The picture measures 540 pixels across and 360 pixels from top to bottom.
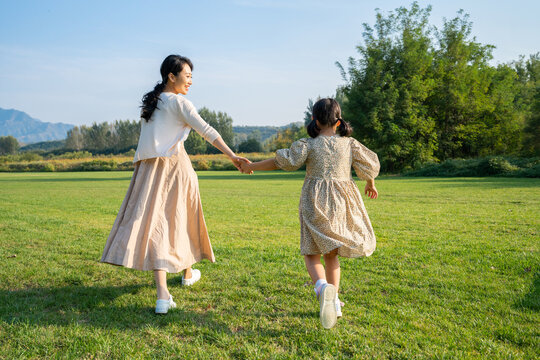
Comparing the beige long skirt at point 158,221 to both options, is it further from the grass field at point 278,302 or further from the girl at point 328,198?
the girl at point 328,198

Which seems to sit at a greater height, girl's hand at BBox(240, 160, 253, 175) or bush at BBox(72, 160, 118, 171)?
girl's hand at BBox(240, 160, 253, 175)

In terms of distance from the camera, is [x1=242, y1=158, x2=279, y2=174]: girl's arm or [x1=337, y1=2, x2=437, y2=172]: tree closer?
[x1=242, y1=158, x2=279, y2=174]: girl's arm

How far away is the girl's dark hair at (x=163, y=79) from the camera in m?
3.48

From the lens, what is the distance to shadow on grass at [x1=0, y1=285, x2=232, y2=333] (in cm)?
304

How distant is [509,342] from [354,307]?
3.70 ft

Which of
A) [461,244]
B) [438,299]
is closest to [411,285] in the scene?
[438,299]

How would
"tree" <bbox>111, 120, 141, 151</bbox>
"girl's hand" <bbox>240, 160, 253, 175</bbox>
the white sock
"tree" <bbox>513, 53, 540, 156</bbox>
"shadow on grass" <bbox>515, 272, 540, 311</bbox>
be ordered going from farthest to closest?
1. "tree" <bbox>111, 120, 141, 151</bbox>
2. "tree" <bbox>513, 53, 540, 156</bbox>
3. "girl's hand" <bbox>240, 160, 253, 175</bbox>
4. "shadow on grass" <bbox>515, 272, 540, 311</bbox>
5. the white sock

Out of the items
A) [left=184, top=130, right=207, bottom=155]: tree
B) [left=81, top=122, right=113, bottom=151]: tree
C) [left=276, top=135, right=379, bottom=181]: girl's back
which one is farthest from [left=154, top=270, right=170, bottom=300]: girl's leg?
[left=81, top=122, right=113, bottom=151]: tree

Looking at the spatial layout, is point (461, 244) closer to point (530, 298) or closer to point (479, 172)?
point (530, 298)

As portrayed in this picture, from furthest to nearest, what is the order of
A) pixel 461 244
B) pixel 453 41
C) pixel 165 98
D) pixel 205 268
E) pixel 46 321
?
pixel 453 41 → pixel 461 244 → pixel 205 268 → pixel 165 98 → pixel 46 321

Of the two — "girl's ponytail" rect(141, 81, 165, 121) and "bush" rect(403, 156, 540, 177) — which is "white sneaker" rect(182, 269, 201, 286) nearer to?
"girl's ponytail" rect(141, 81, 165, 121)

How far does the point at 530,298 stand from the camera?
3438mm

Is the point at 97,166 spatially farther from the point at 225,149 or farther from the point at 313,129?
the point at 313,129

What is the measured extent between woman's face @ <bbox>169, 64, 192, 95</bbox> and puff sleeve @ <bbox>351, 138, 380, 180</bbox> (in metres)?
1.63
